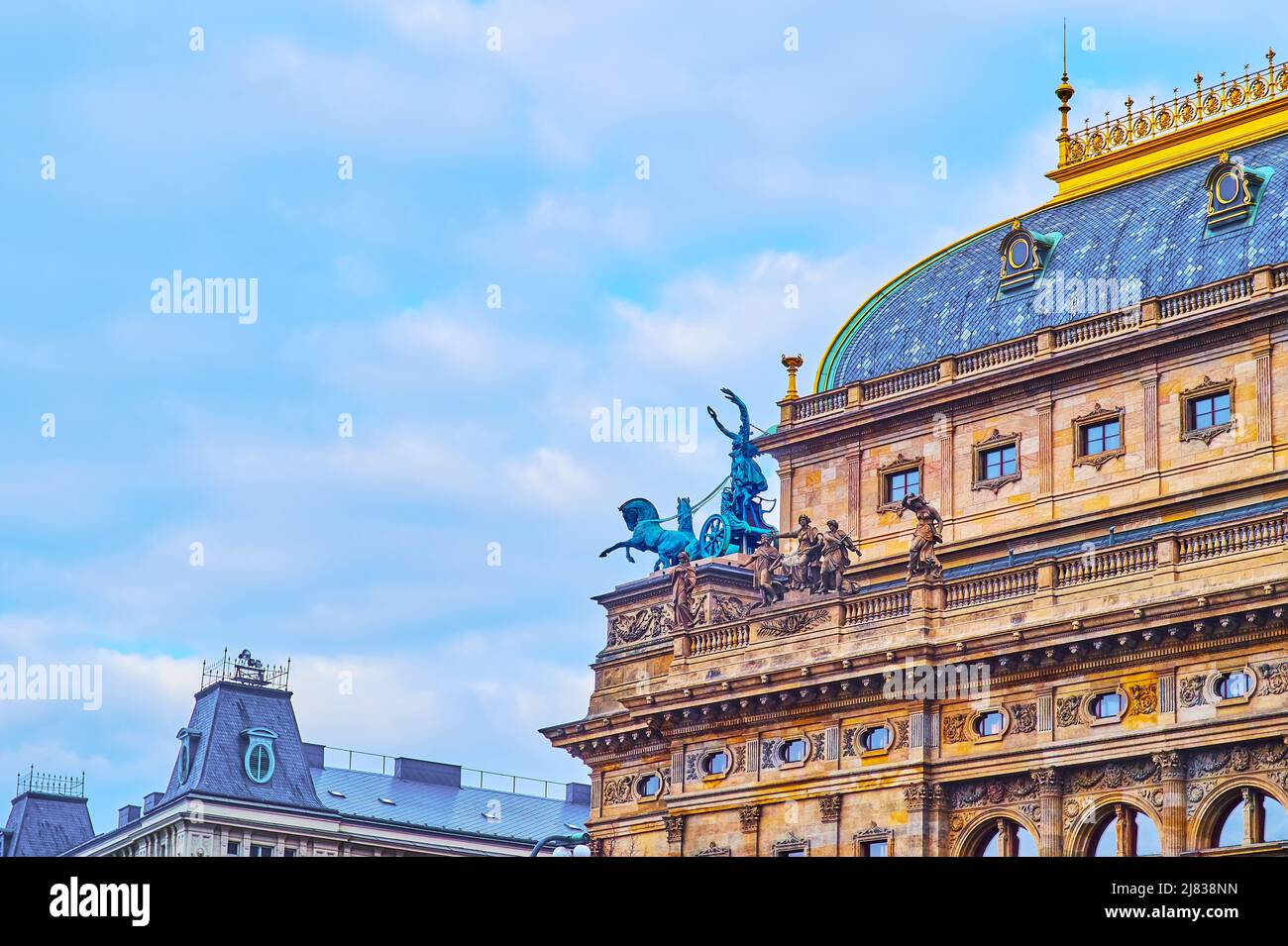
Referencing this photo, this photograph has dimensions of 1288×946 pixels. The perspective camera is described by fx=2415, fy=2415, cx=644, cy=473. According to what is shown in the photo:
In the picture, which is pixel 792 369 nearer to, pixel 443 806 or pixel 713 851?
pixel 713 851

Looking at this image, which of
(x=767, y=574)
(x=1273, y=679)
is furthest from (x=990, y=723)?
(x=767, y=574)

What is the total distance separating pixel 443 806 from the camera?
366 ft

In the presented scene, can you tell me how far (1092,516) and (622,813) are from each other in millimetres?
15826

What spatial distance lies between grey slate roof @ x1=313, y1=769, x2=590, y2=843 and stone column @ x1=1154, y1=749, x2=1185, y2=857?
58618 millimetres

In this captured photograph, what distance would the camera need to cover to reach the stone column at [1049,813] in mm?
54594

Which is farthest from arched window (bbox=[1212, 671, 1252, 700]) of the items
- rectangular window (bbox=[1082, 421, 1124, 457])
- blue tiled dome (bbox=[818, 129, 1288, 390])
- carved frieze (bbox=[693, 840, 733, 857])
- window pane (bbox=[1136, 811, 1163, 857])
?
carved frieze (bbox=[693, 840, 733, 857])

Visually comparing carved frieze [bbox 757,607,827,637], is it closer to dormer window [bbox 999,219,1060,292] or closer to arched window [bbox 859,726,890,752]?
arched window [bbox 859,726,890,752]

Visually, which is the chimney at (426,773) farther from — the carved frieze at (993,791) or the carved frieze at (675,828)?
the carved frieze at (993,791)

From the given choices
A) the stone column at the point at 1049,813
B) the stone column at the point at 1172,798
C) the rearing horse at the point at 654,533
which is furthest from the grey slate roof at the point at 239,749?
the stone column at the point at 1172,798

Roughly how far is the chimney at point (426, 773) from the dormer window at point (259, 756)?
29.6 feet

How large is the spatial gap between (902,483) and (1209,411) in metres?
10.4

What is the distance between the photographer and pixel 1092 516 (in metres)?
62.8

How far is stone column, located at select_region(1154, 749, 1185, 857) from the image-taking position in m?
52.1
